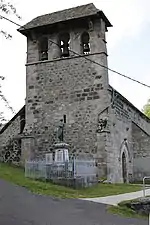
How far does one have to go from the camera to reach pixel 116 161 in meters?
22.0

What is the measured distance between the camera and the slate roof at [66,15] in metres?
22.8

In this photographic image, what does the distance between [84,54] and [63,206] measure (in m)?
14.0

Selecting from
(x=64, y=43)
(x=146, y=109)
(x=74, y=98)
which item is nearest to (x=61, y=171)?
(x=74, y=98)

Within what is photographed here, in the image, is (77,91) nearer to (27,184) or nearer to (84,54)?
(84,54)

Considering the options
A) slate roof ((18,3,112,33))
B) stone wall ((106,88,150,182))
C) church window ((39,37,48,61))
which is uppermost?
slate roof ((18,3,112,33))

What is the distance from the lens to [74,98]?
74.2ft

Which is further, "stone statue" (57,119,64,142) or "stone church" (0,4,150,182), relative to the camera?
"stone church" (0,4,150,182)

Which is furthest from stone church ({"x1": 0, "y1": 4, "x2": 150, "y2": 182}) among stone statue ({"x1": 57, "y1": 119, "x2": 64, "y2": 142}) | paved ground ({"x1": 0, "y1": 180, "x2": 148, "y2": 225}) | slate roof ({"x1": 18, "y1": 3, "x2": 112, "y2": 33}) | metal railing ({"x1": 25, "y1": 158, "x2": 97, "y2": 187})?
paved ground ({"x1": 0, "y1": 180, "x2": 148, "y2": 225})

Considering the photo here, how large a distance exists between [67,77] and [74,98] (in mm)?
1507

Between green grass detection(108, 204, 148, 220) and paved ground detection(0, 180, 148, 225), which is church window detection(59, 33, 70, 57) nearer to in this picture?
paved ground detection(0, 180, 148, 225)

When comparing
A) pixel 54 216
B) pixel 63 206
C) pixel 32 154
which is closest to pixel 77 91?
pixel 32 154

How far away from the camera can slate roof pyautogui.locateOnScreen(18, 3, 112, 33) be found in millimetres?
22750

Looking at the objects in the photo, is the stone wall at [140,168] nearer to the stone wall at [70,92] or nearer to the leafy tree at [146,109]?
the stone wall at [70,92]

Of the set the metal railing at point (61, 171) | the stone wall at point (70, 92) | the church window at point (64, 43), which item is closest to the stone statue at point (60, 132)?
the stone wall at point (70, 92)
